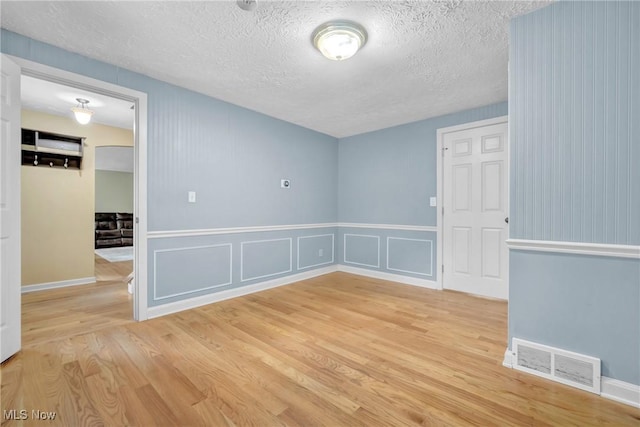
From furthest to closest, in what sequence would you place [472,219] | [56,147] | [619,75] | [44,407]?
[56,147], [472,219], [619,75], [44,407]

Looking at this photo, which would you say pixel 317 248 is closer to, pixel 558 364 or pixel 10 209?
pixel 558 364

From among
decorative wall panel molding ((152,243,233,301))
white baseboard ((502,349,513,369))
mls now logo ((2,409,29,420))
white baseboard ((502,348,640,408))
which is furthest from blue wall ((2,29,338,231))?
white baseboard ((502,348,640,408))

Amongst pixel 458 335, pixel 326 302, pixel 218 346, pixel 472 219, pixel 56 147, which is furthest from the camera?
pixel 56 147

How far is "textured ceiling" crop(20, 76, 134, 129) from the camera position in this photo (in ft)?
10.4

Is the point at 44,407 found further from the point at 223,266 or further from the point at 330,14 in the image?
the point at 330,14

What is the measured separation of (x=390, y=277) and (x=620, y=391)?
9.62 feet

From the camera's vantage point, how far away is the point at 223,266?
3.51 metres

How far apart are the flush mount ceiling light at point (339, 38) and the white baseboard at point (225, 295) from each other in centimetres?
292

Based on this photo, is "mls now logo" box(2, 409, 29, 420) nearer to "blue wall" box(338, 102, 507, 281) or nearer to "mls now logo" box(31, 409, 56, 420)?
"mls now logo" box(31, 409, 56, 420)

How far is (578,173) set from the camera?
178 cm

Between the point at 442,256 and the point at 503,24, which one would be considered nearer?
the point at 503,24

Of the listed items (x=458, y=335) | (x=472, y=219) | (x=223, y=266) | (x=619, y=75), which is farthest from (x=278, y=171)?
(x=619, y=75)

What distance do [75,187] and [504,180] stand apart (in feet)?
20.1

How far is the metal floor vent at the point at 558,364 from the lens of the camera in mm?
1709
